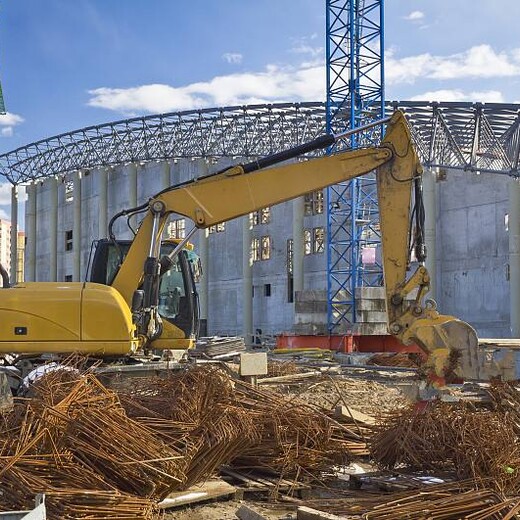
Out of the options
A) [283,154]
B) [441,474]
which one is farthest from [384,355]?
[441,474]

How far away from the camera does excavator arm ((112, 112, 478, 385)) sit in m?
8.97

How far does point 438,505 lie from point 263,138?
108 ft

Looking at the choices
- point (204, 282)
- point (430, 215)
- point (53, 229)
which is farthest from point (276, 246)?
point (53, 229)

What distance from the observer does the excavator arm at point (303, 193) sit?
8.97 meters

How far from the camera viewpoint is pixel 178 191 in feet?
31.5

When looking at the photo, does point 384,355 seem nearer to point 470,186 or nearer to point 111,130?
point 470,186

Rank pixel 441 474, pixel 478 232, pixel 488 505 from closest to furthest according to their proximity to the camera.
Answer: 1. pixel 488 505
2. pixel 441 474
3. pixel 478 232

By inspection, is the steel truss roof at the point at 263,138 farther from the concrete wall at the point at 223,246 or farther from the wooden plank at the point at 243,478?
the wooden plank at the point at 243,478

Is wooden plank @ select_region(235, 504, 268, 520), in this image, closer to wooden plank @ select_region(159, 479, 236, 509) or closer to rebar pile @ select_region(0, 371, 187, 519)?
rebar pile @ select_region(0, 371, 187, 519)

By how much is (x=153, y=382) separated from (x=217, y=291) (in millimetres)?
32965

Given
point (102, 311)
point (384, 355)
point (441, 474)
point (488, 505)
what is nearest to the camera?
point (488, 505)

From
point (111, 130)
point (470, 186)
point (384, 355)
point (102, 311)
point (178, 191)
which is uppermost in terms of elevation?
point (111, 130)

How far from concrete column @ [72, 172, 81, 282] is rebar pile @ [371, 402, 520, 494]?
141ft

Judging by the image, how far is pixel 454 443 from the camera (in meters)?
6.23
